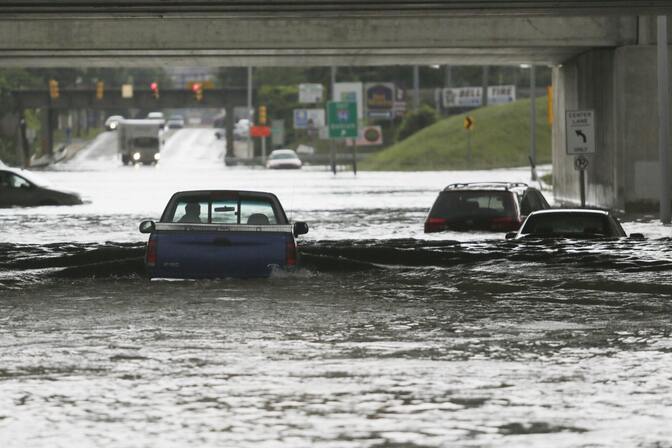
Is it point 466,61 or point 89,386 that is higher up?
point 466,61

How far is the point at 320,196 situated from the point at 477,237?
31906 mm

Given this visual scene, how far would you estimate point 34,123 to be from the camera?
181 meters

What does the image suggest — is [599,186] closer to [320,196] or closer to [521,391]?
[320,196]

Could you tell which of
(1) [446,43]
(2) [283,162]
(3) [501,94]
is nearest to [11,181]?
(1) [446,43]

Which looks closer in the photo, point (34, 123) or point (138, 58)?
point (138, 58)

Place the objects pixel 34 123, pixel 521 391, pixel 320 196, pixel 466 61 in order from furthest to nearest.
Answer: pixel 34 123 < pixel 320 196 < pixel 466 61 < pixel 521 391

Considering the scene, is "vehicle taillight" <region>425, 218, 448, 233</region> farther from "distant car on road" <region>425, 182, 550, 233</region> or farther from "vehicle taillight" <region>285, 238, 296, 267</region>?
"vehicle taillight" <region>285, 238, 296, 267</region>

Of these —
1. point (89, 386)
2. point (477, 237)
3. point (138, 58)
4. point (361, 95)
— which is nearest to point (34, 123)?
point (361, 95)

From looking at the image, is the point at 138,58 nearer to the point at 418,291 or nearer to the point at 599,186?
the point at 599,186

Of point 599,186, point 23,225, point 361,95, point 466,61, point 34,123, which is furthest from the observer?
point 34,123

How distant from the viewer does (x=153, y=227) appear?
2045cm

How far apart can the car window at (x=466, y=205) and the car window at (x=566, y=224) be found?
3.93 meters

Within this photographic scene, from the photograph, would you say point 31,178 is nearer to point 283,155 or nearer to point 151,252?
point 151,252

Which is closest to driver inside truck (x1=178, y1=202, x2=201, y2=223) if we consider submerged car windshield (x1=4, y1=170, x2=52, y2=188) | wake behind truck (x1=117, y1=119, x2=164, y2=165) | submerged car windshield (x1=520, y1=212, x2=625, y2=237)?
submerged car windshield (x1=520, y1=212, x2=625, y2=237)
